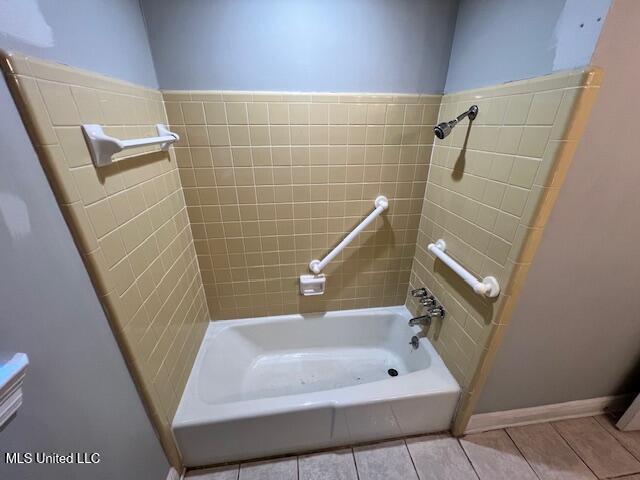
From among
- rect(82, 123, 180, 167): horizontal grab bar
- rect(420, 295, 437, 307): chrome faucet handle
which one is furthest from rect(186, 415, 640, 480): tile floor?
rect(82, 123, 180, 167): horizontal grab bar

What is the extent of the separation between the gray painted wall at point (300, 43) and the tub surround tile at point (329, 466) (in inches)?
65.6

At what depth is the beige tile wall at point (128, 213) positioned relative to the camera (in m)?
0.53

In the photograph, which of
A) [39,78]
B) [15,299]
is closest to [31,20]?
[39,78]

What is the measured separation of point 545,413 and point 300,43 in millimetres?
2092

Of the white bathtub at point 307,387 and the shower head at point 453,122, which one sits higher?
the shower head at point 453,122

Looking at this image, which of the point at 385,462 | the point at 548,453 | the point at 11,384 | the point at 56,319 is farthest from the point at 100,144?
the point at 548,453

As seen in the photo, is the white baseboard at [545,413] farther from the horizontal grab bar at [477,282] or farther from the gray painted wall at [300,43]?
the gray painted wall at [300,43]

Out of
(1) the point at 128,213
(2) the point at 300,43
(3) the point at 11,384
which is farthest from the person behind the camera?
(2) the point at 300,43

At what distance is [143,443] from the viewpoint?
2.71ft

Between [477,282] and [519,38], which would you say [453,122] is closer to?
[519,38]

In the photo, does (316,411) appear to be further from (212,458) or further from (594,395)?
(594,395)

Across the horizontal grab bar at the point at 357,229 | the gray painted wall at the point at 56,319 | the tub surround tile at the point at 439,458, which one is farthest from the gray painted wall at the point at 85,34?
the tub surround tile at the point at 439,458

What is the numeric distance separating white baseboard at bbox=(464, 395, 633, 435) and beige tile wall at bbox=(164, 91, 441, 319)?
2.55 feet

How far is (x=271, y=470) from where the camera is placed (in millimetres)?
1084
